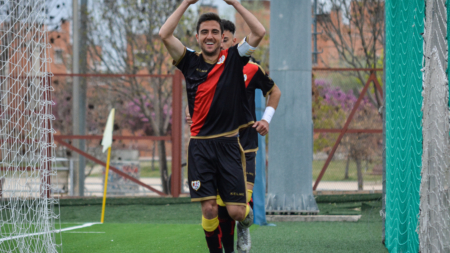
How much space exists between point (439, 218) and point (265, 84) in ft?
7.34

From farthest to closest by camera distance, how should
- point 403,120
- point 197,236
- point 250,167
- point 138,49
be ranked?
point 138,49 → point 197,236 → point 250,167 → point 403,120

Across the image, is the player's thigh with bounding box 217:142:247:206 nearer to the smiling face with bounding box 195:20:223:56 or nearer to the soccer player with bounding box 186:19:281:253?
the soccer player with bounding box 186:19:281:253

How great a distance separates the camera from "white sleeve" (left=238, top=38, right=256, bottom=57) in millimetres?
4121

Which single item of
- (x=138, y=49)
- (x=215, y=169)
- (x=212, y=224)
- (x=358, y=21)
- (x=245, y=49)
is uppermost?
(x=358, y=21)

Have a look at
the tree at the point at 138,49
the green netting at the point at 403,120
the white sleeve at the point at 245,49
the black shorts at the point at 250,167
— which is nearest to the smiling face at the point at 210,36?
the white sleeve at the point at 245,49

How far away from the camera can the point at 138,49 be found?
13.9m

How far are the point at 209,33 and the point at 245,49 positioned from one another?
317 mm

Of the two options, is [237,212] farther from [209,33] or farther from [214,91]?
[209,33]

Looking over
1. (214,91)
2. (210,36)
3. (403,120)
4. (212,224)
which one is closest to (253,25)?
(210,36)

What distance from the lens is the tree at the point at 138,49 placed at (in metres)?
13.5

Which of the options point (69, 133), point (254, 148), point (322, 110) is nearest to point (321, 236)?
point (254, 148)

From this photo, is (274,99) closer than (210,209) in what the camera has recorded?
No

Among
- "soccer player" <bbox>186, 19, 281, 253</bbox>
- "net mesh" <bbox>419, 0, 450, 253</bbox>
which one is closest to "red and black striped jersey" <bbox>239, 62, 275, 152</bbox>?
"soccer player" <bbox>186, 19, 281, 253</bbox>

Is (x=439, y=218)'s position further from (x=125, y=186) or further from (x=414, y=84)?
(x=125, y=186)
